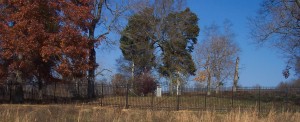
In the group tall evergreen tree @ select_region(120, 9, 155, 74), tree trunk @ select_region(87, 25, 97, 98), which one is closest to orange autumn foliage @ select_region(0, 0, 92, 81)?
tree trunk @ select_region(87, 25, 97, 98)

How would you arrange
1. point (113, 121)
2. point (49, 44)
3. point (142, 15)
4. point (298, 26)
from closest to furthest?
point (113, 121), point (49, 44), point (298, 26), point (142, 15)

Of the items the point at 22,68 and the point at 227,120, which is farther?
the point at 22,68

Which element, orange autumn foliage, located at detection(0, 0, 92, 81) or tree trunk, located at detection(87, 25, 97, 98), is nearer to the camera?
orange autumn foliage, located at detection(0, 0, 92, 81)

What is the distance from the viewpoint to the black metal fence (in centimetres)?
2805

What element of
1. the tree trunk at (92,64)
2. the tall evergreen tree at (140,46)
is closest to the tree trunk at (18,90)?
the tree trunk at (92,64)

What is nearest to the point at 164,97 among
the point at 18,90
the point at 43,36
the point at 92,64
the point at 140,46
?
the point at 92,64

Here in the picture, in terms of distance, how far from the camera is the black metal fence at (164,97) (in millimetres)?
28045

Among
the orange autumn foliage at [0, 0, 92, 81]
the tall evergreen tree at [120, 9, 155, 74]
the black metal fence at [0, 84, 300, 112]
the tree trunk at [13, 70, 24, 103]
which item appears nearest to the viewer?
the orange autumn foliage at [0, 0, 92, 81]

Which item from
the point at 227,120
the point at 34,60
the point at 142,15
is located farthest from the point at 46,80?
the point at 227,120

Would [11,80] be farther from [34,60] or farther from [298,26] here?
[298,26]

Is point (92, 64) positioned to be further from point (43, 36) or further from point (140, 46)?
point (140, 46)

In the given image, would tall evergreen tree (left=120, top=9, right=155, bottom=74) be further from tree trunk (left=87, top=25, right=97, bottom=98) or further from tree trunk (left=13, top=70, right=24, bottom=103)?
tree trunk (left=13, top=70, right=24, bottom=103)

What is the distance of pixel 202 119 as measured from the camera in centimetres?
1198

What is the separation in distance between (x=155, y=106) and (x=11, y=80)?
10067 mm
